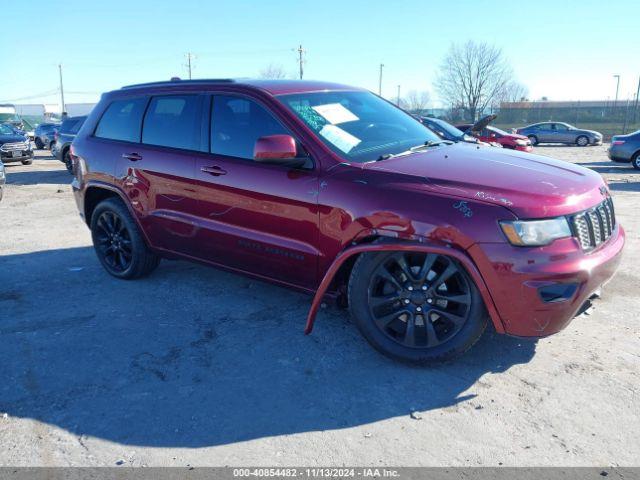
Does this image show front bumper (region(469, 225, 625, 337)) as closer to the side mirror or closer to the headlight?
the headlight

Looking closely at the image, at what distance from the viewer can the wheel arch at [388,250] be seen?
3.12m

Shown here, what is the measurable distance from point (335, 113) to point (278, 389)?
208 cm

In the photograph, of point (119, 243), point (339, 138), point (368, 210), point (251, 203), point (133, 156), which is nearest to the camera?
point (368, 210)

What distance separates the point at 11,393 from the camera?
3326 millimetres

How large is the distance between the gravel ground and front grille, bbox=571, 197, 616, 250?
32.2 inches

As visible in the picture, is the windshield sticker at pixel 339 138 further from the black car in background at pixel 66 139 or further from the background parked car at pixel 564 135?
the background parked car at pixel 564 135

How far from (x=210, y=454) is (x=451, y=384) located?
4.90 feet

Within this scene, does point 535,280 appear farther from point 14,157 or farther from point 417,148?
point 14,157

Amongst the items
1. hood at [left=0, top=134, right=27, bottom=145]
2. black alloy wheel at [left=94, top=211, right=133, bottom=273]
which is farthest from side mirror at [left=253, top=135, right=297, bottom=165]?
hood at [left=0, top=134, right=27, bottom=145]

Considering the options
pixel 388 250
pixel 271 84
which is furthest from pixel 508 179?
pixel 271 84

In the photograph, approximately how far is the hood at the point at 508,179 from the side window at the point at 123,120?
257 centimetres

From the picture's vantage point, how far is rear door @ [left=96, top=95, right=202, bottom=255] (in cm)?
448

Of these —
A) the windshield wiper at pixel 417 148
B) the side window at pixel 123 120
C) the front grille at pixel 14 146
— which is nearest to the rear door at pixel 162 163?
the side window at pixel 123 120

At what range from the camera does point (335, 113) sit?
4.11 metres
